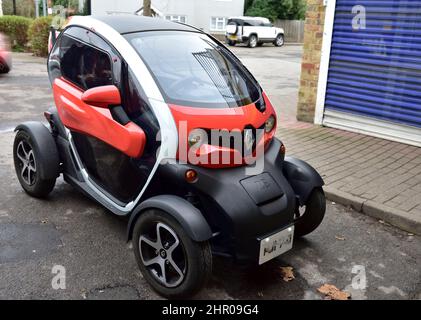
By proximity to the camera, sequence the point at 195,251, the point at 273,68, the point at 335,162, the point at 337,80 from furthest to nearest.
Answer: the point at 273,68 < the point at 337,80 < the point at 335,162 < the point at 195,251

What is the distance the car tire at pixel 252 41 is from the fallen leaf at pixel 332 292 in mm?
26011

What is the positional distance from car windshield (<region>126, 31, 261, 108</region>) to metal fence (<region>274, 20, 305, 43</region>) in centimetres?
3349

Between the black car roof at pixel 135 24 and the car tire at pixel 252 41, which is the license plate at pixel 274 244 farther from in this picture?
the car tire at pixel 252 41

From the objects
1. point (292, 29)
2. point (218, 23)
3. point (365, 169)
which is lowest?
point (365, 169)

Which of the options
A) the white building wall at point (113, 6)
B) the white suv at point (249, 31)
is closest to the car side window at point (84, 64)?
the white suv at point (249, 31)

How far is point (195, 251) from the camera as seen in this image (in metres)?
2.75

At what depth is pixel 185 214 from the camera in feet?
9.12

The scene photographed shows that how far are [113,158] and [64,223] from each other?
3.06 ft

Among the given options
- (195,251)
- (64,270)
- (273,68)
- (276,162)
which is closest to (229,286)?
(195,251)

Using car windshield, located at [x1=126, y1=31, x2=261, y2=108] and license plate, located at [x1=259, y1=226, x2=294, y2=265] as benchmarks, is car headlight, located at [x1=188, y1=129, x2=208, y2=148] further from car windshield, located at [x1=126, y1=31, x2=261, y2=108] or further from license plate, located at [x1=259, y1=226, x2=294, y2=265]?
license plate, located at [x1=259, y1=226, x2=294, y2=265]

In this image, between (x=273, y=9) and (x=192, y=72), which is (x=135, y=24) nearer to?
(x=192, y=72)

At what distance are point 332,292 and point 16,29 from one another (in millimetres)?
19524

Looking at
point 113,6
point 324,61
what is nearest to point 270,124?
point 324,61
